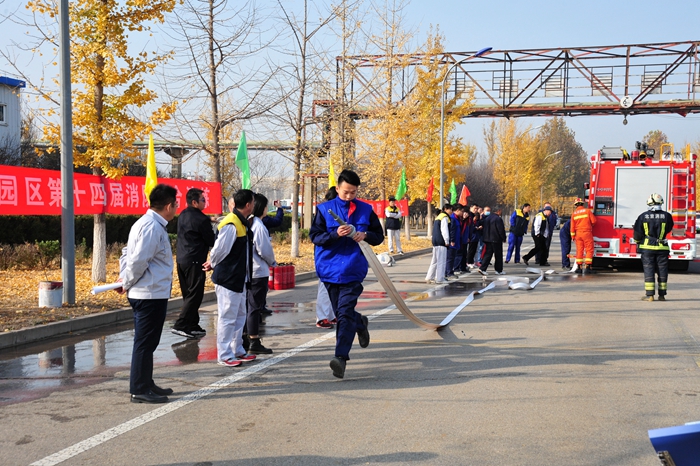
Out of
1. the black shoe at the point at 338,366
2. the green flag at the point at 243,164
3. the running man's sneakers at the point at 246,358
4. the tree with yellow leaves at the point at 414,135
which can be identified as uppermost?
the tree with yellow leaves at the point at 414,135

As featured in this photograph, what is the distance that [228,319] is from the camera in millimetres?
→ 7223

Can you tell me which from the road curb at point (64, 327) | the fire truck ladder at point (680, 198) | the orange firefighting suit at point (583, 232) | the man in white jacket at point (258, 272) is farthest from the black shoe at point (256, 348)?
the fire truck ladder at point (680, 198)

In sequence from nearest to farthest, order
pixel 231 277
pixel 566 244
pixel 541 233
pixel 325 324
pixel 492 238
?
1. pixel 231 277
2. pixel 325 324
3. pixel 492 238
4. pixel 566 244
5. pixel 541 233

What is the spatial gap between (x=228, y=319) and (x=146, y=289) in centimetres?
147

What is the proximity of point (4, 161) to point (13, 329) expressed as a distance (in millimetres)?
18458

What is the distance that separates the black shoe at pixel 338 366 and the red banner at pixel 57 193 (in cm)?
824

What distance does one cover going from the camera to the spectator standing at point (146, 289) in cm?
586

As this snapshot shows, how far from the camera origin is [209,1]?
651 inches

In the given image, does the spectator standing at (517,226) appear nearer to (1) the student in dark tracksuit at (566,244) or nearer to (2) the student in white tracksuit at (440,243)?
(1) the student in dark tracksuit at (566,244)

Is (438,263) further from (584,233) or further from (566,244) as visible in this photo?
(566,244)

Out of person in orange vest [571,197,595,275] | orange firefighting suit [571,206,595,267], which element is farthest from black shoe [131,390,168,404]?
orange firefighting suit [571,206,595,267]

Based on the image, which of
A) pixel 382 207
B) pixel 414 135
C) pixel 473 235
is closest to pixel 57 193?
pixel 473 235

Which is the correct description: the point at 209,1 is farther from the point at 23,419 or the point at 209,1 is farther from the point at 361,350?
the point at 23,419

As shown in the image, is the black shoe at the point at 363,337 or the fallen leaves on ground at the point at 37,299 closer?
the black shoe at the point at 363,337
